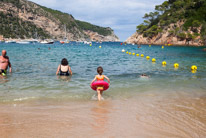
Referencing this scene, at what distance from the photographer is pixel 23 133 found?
4.25 meters

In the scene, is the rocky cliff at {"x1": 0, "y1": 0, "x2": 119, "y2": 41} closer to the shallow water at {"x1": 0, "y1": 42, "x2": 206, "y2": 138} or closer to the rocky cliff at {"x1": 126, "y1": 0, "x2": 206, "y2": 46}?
the rocky cliff at {"x1": 126, "y1": 0, "x2": 206, "y2": 46}

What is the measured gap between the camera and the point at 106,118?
209 inches

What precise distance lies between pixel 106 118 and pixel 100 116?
240 mm

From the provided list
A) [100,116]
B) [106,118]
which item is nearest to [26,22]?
[100,116]

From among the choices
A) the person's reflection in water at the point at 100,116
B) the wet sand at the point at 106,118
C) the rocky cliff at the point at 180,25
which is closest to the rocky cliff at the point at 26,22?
the rocky cliff at the point at 180,25

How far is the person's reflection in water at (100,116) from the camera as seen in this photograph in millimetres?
4590

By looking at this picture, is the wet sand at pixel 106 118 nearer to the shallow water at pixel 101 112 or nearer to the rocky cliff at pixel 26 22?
the shallow water at pixel 101 112

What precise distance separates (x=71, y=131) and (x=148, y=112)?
2.62 meters

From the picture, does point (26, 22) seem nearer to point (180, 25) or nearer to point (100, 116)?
point (180, 25)

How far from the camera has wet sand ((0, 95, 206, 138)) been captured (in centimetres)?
440

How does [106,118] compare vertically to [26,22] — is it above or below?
below

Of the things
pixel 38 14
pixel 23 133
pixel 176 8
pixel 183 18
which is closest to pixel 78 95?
pixel 23 133

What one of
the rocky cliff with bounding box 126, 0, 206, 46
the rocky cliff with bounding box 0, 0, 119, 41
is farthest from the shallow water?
the rocky cliff with bounding box 0, 0, 119, 41

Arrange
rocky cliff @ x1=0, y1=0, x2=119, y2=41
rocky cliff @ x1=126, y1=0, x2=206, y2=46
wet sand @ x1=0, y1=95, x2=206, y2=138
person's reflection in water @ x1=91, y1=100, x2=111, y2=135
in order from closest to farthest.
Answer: wet sand @ x1=0, y1=95, x2=206, y2=138 < person's reflection in water @ x1=91, y1=100, x2=111, y2=135 < rocky cliff @ x1=126, y1=0, x2=206, y2=46 < rocky cliff @ x1=0, y1=0, x2=119, y2=41
